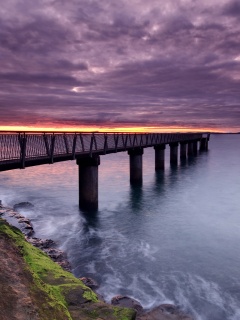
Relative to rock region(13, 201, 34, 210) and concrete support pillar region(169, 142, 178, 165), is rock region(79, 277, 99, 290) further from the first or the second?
concrete support pillar region(169, 142, 178, 165)

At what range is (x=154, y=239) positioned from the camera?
1911cm

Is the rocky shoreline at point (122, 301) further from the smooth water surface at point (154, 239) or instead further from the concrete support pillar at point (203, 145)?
the concrete support pillar at point (203, 145)

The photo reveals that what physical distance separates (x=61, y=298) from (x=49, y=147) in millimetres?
11612

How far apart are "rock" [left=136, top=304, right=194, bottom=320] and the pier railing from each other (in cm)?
922

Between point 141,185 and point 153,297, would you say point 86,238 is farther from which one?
point 141,185

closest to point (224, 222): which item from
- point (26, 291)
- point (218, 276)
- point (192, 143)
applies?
point (218, 276)

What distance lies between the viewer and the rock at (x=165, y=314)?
9.77 m

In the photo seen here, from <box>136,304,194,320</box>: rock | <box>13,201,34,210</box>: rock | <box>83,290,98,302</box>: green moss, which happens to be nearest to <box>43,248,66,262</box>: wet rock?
<box>136,304,194,320</box>: rock

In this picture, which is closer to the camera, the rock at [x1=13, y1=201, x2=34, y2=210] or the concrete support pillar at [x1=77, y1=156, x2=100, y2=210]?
the concrete support pillar at [x1=77, y1=156, x2=100, y2=210]

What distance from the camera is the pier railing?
1498 cm

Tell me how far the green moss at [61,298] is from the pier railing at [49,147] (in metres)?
5.80

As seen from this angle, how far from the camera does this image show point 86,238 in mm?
19141

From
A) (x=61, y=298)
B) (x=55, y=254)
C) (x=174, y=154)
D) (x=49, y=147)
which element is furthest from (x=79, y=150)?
(x=174, y=154)

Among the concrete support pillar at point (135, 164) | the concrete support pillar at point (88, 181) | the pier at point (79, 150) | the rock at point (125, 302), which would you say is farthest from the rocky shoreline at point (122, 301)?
the concrete support pillar at point (135, 164)
